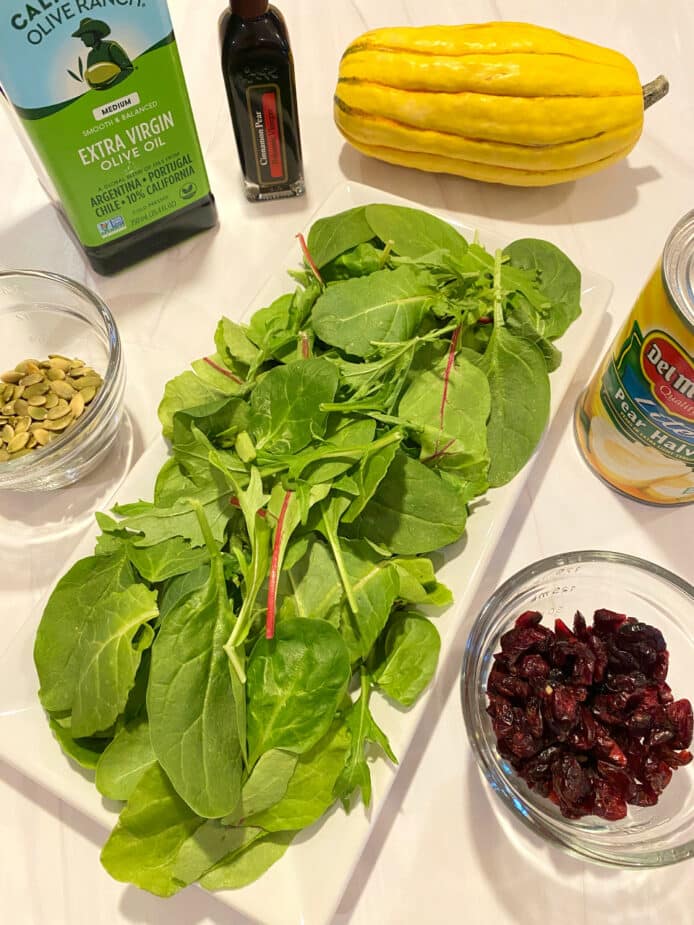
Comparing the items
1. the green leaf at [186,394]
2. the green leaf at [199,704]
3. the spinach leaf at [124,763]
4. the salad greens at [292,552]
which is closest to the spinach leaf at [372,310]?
the salad greens at [292,552]

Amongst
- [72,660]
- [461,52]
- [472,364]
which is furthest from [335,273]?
[72,660]

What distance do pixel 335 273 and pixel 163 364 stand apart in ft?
0.76

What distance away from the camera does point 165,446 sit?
67 centimetres

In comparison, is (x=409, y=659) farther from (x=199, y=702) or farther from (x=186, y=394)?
(x=186, y=394)

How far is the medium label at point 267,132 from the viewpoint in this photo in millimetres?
778

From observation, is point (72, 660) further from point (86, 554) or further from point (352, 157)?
point (352, 157)

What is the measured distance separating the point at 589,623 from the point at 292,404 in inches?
13.4

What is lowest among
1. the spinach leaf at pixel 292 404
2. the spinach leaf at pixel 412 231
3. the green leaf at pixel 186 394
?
the green leaf at pixel 186 394

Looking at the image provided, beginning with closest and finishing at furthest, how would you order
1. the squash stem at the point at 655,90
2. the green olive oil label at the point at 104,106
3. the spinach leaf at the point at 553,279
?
the green olive oil label at the point at 104,106
the spinach leaf at the point at 553,279
the squash stem at the point at 655,90

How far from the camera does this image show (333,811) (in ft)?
1.81

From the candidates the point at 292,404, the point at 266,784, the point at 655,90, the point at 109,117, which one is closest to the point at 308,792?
the point at 266,784

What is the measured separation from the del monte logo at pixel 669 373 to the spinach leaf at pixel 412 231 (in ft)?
0.74

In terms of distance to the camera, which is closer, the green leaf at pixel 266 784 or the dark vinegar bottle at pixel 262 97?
the green leaf at pixel 266 784

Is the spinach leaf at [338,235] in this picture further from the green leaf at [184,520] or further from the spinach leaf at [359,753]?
the spinach leaf at [359,753]
